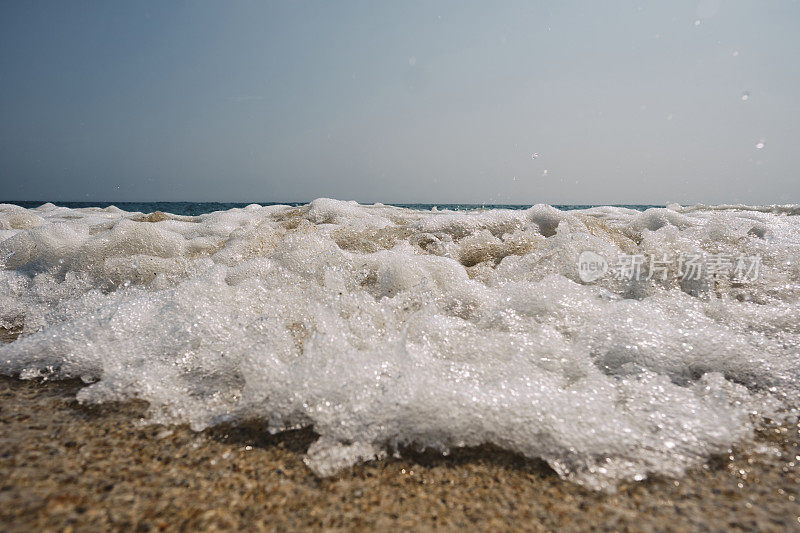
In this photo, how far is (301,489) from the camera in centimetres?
96

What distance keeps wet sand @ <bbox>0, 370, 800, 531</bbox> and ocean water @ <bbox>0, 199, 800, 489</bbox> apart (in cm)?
6

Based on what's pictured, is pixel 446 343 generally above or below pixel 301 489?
above

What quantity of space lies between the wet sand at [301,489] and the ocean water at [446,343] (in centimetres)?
6

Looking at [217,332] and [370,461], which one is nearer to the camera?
[370,461]

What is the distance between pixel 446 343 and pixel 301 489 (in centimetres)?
72

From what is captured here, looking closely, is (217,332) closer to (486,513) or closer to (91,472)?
(91,472)

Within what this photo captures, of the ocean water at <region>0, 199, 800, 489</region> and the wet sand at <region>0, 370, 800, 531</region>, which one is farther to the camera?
the ocean water at <region>0, 199, 800, 489</region>

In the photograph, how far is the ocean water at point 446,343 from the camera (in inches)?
44.8

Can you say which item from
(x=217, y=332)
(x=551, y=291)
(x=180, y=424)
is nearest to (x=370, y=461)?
(x=180, y=424)

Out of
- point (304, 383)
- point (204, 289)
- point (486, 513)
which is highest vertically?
point (204, 289)

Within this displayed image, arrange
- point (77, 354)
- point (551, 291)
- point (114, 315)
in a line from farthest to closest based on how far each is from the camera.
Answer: point (551, 291) → point (114, 315) → point (77, 354)

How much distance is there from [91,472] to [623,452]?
1.29 meters

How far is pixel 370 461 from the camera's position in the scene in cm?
106

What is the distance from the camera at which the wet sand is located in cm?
86
